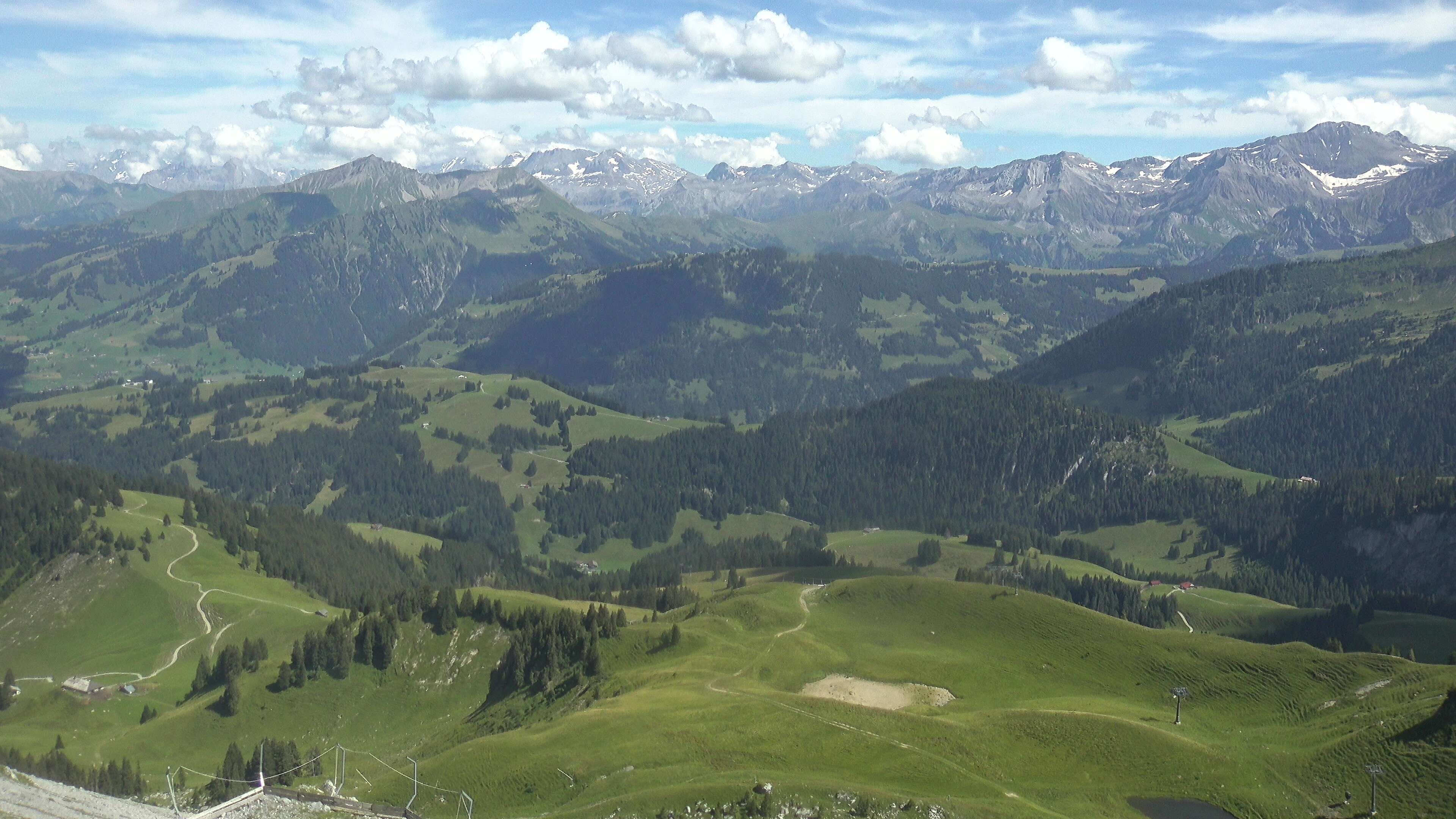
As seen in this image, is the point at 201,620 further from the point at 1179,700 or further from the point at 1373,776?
the point at 1373,776

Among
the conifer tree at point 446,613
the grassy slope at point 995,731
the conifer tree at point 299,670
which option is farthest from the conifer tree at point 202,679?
the grassy slope at point 995,731

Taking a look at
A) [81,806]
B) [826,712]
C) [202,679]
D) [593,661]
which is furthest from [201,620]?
[826,712]

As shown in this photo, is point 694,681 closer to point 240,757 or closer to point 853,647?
point 853,647

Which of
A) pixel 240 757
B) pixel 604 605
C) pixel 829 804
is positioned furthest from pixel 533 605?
pixel 829 804

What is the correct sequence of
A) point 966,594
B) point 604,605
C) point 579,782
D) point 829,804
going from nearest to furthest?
point 829,804, point 579,782, point 604,605, point 966,594

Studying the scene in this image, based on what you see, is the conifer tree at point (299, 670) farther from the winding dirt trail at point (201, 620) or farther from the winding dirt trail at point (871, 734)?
the winding dirt trail at point (871, 734)
